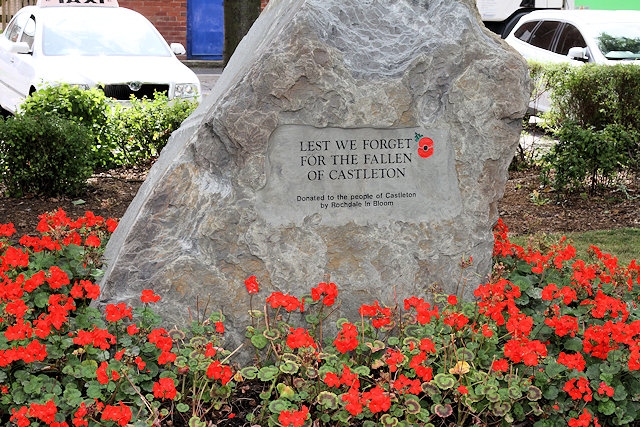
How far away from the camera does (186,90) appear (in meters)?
10.6

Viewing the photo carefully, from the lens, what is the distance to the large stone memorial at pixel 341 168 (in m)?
4.07

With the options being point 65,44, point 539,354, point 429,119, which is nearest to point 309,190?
point 429,119

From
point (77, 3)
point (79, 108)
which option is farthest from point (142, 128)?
point (77, 3)

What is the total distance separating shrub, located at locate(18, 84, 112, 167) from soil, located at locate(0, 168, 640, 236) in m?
0.34

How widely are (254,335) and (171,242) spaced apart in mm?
591

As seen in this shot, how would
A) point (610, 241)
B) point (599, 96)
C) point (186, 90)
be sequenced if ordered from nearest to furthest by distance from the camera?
point (610, 241)
point (599, 96)
point (186, 90)

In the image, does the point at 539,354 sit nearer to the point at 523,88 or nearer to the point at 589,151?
the point at 523,88

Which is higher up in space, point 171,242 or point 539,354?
point 171,242

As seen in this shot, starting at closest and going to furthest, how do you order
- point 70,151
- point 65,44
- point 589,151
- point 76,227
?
1. point 76,227
2. point 70,151
3. point 589,151
4. point 65,44

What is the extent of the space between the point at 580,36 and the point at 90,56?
7.61 meters

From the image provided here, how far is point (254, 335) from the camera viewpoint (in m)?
3.92

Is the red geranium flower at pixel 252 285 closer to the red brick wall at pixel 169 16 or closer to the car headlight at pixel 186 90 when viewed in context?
the car headlight at pixel 186 90

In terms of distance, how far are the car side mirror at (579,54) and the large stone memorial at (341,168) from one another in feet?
30.4

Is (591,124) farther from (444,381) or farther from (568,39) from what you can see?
(444,381)
